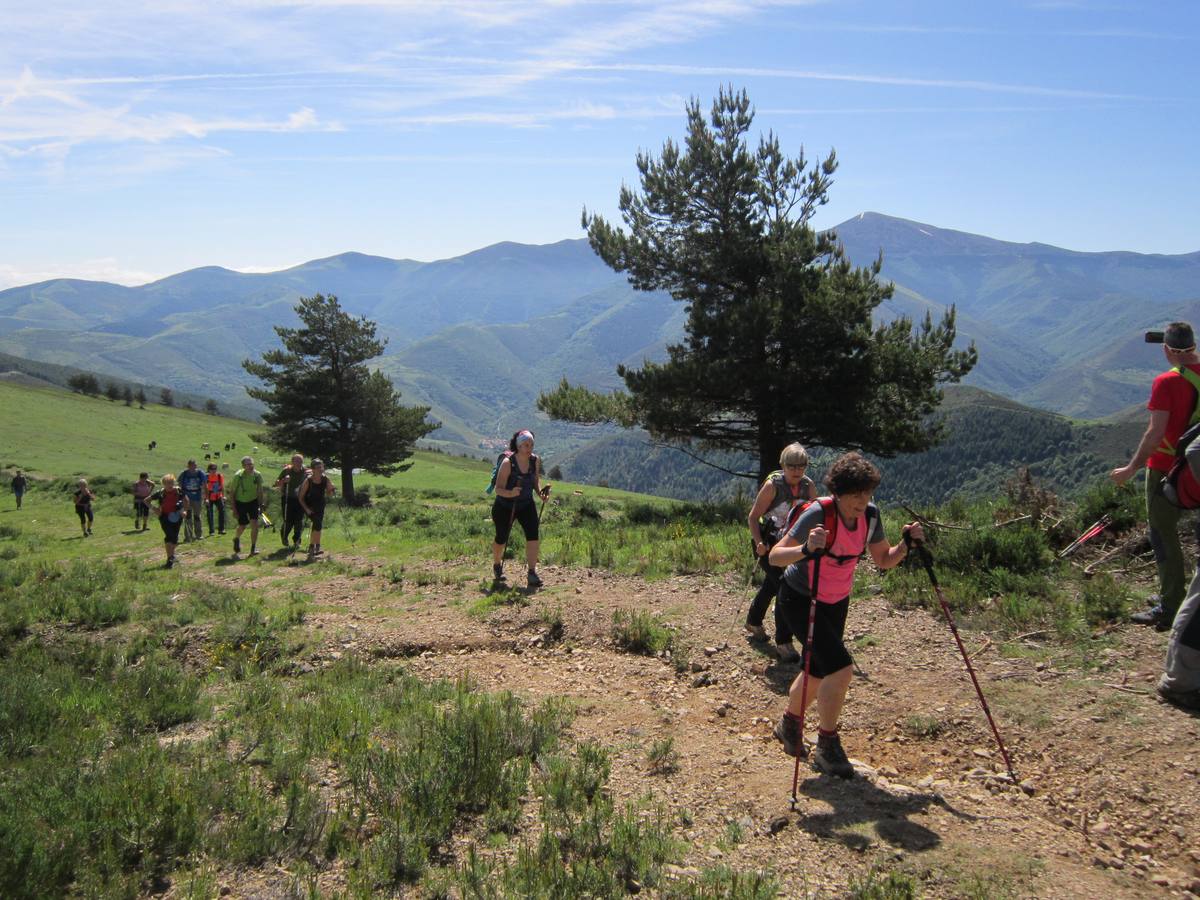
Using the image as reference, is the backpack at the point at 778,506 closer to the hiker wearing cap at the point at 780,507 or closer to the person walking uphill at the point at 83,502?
the hiker wearing cap at the point at 780,507

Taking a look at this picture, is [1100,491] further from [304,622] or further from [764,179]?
[764,179]

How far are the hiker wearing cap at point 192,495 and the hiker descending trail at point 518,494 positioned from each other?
10.6 metres

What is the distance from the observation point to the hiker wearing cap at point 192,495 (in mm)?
17422

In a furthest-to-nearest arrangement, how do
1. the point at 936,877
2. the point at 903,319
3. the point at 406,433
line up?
1. the point at 406,433
2. the point at 903,319
3. the point at 936,877

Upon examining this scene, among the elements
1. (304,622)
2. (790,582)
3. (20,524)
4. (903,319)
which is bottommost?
(20,524)

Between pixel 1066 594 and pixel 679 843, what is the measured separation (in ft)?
17.0

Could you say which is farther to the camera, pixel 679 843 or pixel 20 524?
pixel 20 524

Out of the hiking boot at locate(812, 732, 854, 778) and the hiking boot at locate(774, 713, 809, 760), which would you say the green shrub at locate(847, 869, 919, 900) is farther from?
the hiking boot at locate(774, 713, 809, 760)

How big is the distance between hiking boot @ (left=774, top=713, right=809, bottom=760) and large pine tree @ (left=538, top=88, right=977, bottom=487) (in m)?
14.0

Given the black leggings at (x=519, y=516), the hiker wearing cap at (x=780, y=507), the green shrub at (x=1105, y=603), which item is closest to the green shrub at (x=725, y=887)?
the hiker wearing cap at (x=780, y=507)

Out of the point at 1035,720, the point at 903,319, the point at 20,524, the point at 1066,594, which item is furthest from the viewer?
the point at 20,524

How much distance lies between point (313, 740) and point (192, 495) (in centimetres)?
1443

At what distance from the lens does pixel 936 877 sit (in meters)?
3.76

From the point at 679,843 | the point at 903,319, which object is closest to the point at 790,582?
the point at 679,843
